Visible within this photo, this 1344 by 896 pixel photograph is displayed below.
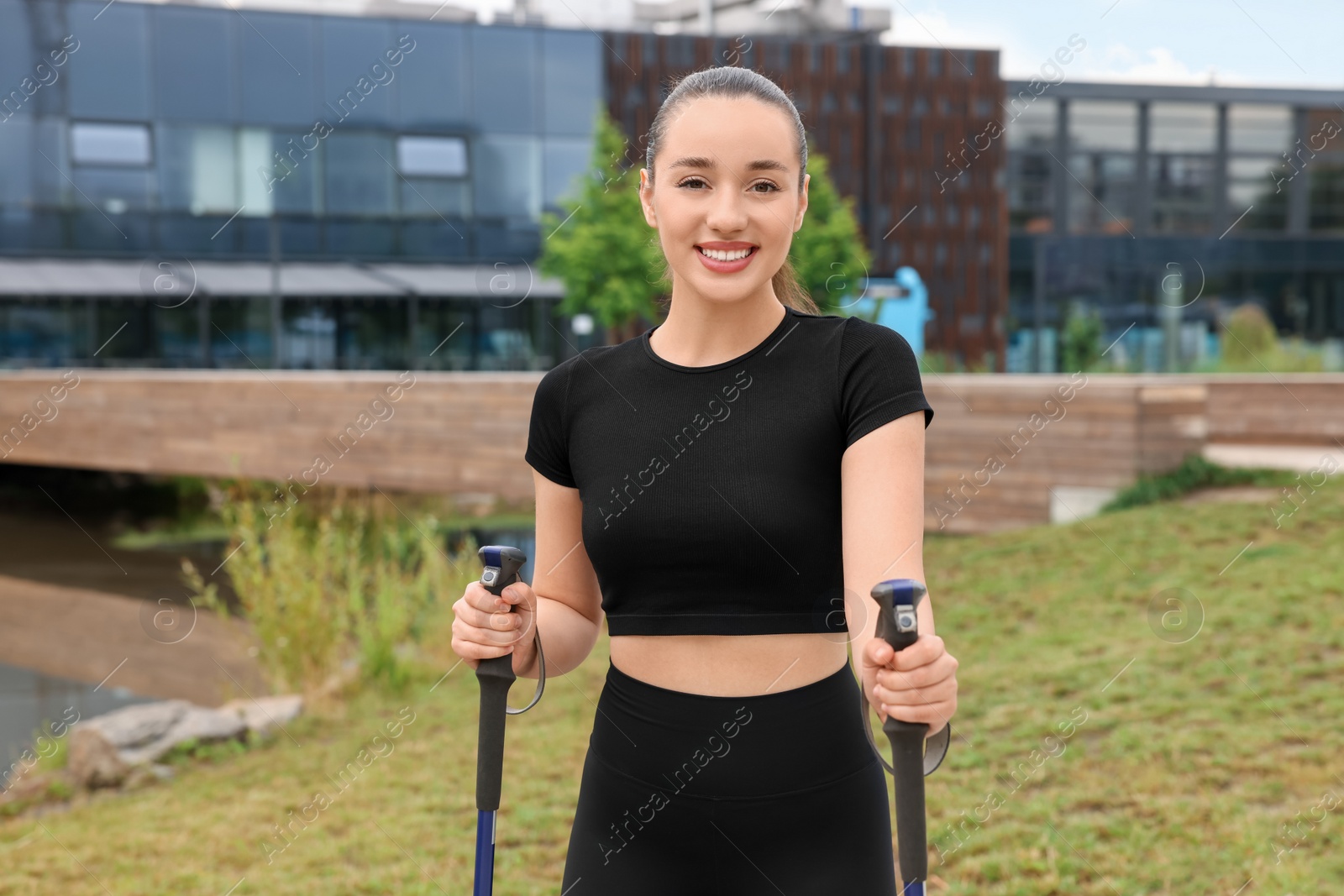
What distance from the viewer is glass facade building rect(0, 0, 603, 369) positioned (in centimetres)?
2759

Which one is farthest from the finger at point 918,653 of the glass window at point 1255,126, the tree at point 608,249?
the glass window at point 1255,126

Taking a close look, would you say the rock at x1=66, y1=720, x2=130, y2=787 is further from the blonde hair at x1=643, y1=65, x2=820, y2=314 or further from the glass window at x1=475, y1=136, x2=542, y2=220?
the glass window at x1=475, y1=136, x2=542, y2=220

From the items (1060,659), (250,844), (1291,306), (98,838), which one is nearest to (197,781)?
(98,838)

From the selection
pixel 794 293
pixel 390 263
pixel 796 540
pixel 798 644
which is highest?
pixel 794 293

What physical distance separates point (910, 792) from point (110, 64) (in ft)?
99.3

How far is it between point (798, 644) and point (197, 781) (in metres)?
6.26

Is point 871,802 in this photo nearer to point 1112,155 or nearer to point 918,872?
point 918,872

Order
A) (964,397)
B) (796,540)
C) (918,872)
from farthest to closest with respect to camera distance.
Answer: (964,397)
(796,540)
(918,872)

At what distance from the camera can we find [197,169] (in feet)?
92.9

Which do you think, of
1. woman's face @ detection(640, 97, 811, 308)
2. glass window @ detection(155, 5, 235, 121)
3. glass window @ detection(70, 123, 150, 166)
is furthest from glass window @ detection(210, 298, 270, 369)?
woman's face @ detection(640, 97, 811, 308)

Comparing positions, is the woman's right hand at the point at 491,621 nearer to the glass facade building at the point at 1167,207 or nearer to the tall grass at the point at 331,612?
the tall grass at the point at 331,612

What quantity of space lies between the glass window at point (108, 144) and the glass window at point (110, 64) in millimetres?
257

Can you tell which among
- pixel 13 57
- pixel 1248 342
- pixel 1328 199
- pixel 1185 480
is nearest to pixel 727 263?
pixel 1185 480

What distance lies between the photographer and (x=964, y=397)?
1058cm
